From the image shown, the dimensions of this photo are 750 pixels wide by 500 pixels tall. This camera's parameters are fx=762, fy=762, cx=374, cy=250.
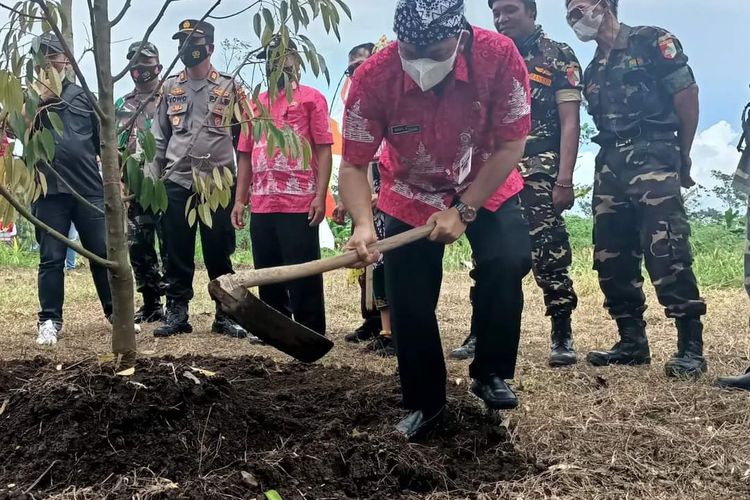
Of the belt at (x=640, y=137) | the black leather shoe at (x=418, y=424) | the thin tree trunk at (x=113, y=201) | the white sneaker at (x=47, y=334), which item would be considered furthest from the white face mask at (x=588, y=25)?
the white sneaker at (x=47, y=334)

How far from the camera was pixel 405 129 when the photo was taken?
2463mm

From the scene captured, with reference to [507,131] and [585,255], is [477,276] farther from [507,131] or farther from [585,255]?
[585,255]

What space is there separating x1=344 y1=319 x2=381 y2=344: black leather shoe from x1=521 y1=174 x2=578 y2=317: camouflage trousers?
1121mm

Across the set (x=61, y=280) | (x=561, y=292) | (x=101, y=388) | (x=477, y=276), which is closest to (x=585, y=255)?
(x=561, y=292)

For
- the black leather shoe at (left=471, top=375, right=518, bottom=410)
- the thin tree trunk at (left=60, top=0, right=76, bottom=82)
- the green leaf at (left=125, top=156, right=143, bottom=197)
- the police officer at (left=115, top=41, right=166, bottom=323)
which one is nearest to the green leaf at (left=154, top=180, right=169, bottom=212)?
the green leaf at (left=125, top=156, right=143, bottom=197)

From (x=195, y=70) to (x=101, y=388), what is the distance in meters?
2.78

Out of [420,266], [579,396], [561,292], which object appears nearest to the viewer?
[420,266]

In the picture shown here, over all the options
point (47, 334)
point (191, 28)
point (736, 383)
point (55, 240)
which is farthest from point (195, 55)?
point (736, 383)

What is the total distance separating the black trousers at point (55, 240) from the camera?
455 cm

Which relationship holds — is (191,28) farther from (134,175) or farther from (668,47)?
(668,47)

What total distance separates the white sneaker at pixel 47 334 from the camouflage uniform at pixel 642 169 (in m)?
3.19

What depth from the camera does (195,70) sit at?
4648 millimetres

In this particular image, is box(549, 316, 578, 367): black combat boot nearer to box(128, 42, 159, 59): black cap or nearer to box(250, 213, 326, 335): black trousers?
box(250, 213, 326, 335): black trousers

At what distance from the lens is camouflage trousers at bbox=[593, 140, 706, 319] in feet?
11.5
